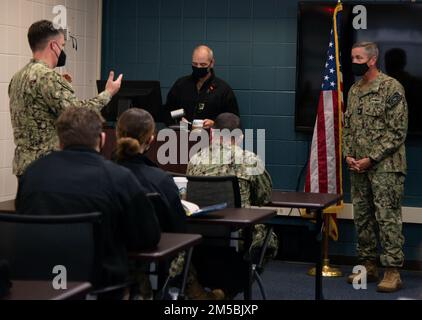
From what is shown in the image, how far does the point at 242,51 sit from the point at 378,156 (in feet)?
5.96

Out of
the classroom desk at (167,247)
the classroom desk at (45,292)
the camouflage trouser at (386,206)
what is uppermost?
the classroom desk at (45,292)

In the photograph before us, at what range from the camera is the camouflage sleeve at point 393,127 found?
20.1 ft

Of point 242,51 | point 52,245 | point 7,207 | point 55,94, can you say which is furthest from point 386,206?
point 52,245

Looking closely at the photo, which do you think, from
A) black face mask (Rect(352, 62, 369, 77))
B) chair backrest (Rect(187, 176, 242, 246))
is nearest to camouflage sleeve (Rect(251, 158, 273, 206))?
chair backrest (Rect(187, 176, 242, 246))

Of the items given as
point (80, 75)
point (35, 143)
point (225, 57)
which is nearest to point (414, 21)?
point (225, 57)

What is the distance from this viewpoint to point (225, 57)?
24.3 feet

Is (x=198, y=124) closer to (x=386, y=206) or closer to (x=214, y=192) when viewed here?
(x=386, y=206)

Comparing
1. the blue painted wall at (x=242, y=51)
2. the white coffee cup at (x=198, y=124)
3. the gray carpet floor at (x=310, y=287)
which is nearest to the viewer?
the gray carpet floor at (x=310, y=287)

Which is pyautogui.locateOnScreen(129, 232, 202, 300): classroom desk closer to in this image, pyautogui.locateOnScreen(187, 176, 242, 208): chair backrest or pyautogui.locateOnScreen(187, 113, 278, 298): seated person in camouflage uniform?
pyautogui.locateOnScreen(187, 176, 242, 208): chair backrest

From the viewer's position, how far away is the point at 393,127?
6.12m

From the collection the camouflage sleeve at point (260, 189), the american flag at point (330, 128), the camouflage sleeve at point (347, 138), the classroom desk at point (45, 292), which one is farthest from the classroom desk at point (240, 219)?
the american flag at point (330, 128)

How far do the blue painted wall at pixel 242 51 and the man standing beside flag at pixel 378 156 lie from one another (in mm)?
778

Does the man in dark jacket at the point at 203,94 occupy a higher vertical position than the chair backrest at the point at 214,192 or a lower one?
higher

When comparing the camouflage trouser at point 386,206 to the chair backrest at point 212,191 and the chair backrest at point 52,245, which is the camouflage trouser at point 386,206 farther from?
the chair backrest at point 52,245
